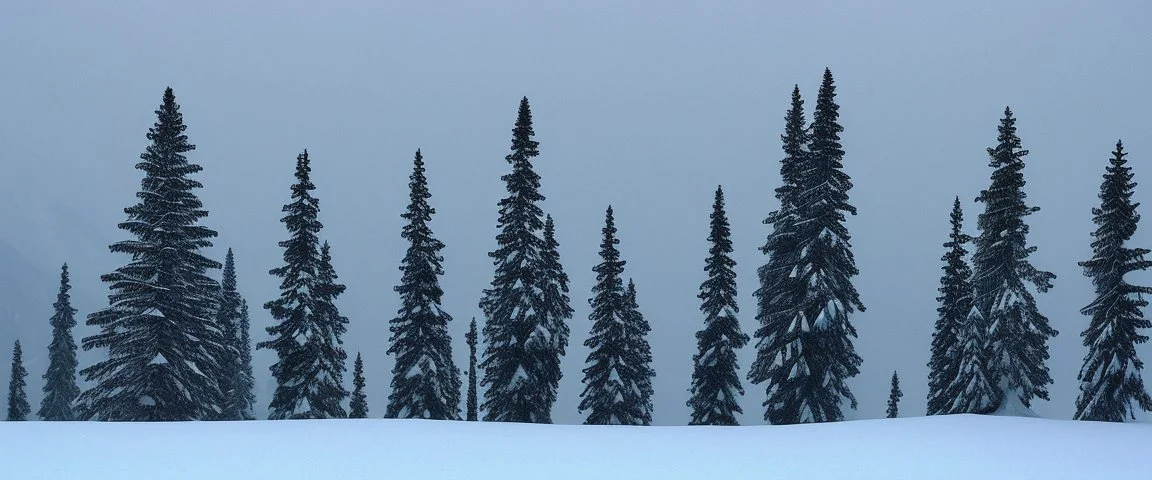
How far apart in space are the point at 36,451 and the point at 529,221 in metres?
23.5

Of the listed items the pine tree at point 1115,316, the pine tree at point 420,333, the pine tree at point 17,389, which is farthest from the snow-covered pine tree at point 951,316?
the pine tree at point 17,389

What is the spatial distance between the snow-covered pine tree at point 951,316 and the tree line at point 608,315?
12cm

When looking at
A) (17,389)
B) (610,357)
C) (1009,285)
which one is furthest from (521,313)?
(17,389)

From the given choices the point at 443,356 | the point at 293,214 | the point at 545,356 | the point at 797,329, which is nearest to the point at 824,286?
the point at 797,329

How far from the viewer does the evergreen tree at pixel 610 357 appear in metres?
34.1

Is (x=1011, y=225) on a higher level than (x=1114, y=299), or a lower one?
higher

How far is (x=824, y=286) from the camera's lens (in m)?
26.7

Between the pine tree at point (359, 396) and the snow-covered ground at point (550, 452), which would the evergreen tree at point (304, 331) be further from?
the snow-covered ground at point (550, 452)

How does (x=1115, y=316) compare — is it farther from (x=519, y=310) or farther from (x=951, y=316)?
(x=519, y=310)

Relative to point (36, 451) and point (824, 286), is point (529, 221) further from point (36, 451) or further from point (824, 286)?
point (36, 451)

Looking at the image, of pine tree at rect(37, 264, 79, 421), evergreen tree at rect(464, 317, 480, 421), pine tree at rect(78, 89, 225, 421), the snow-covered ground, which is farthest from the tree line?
pine tree at rect(37, 264, 79, 421)

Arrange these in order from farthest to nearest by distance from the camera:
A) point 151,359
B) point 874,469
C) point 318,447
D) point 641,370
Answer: point 641,370, point 151,359, point 318,447, point 874,469

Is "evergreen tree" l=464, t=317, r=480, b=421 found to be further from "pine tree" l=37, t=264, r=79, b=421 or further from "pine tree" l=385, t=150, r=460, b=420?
"pine tree" l=37, t=264, r=79, b=421

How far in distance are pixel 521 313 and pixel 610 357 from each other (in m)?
6.31
